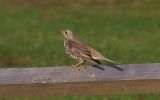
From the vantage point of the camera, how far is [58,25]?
73.3 ft

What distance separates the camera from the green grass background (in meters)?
15.5

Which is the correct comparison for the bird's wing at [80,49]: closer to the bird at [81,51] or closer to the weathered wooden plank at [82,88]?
the bird at [81,51]

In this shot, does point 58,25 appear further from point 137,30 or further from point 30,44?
point 30,44

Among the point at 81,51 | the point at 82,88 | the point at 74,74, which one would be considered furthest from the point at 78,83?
the point at 81,51

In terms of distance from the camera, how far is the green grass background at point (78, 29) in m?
15.5

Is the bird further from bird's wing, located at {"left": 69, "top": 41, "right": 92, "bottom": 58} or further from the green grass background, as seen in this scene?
the green grass background

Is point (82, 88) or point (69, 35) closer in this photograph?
point (82, 88)

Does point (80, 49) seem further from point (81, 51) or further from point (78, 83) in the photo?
point (78, 83)

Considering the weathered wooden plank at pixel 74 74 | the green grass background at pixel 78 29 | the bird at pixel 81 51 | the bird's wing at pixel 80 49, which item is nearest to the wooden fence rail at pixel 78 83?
the weathered wooden plank at pixel 74 74

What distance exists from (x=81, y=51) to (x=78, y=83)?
1.40 metres

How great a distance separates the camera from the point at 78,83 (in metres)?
5.62

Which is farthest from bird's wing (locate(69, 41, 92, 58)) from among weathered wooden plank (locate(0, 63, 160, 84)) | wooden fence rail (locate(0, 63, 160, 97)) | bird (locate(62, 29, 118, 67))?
wooden fence rail (locate(0, 63, 160, 97))

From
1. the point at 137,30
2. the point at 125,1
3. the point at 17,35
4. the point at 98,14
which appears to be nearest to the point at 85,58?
the point at 17,35

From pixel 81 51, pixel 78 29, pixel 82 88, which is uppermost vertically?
pixel 81 51
